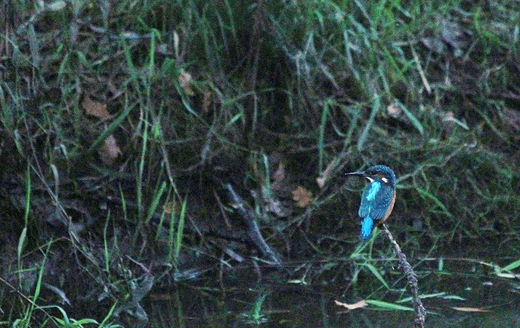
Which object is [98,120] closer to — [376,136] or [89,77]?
[89,77]

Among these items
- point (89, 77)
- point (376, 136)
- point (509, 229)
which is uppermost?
point (89, 77)

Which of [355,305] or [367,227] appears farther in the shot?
[355,305]

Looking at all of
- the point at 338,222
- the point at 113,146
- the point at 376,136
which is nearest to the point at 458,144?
the point at 376,136

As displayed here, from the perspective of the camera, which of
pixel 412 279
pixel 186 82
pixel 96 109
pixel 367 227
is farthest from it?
pixel 186 82

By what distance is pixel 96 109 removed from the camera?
4746mm

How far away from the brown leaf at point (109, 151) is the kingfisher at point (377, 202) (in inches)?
61.1

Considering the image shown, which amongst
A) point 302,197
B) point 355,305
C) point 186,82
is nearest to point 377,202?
point 355,305

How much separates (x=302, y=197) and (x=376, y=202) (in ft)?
4.92

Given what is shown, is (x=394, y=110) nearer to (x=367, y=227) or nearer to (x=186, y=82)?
(x=186, y=82)

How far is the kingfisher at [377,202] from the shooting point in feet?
10.8

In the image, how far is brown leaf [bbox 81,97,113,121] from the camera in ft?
15.5

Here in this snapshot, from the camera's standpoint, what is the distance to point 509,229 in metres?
4.84

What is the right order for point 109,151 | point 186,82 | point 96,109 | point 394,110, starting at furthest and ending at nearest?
point 394,110 < point 186,82 < point 96,109 < point 109,151

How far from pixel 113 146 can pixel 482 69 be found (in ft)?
7.48
